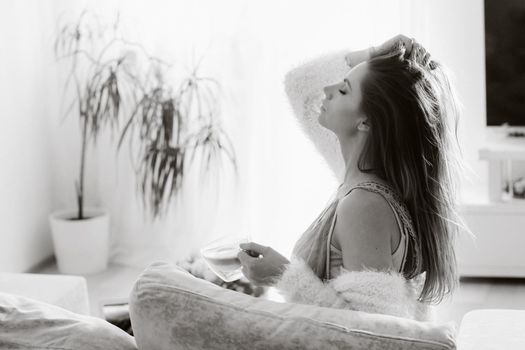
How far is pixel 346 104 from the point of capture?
1645 mm

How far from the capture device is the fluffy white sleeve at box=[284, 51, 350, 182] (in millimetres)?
2092

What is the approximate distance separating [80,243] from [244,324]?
3.31 meters

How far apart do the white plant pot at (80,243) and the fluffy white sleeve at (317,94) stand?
245 centimetres

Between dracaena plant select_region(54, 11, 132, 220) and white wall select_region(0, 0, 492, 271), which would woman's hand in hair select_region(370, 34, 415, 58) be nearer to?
white wall select_region(0, 0, 492, 271)

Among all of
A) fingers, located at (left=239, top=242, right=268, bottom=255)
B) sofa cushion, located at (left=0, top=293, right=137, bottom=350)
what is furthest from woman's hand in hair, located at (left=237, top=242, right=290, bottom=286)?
sofa cushion, located at (left=0, top=293, right=137, bottom=350)


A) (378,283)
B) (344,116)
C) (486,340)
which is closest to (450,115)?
(344,116)

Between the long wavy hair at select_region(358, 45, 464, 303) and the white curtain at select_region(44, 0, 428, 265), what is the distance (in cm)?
253

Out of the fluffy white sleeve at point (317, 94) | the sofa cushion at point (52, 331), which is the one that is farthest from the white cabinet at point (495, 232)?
the sofa cushion at point (52, 331)

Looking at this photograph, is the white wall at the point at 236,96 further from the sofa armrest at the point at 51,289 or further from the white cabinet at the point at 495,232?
the sofa armrest at the point at 51,289

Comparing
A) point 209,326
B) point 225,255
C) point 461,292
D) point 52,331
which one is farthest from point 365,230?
point 461,292

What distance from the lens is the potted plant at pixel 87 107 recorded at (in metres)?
4.32

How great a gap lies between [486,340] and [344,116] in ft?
2.53

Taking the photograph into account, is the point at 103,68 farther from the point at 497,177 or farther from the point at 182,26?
the point at 497,177

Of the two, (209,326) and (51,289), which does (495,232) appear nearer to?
(51,289)
